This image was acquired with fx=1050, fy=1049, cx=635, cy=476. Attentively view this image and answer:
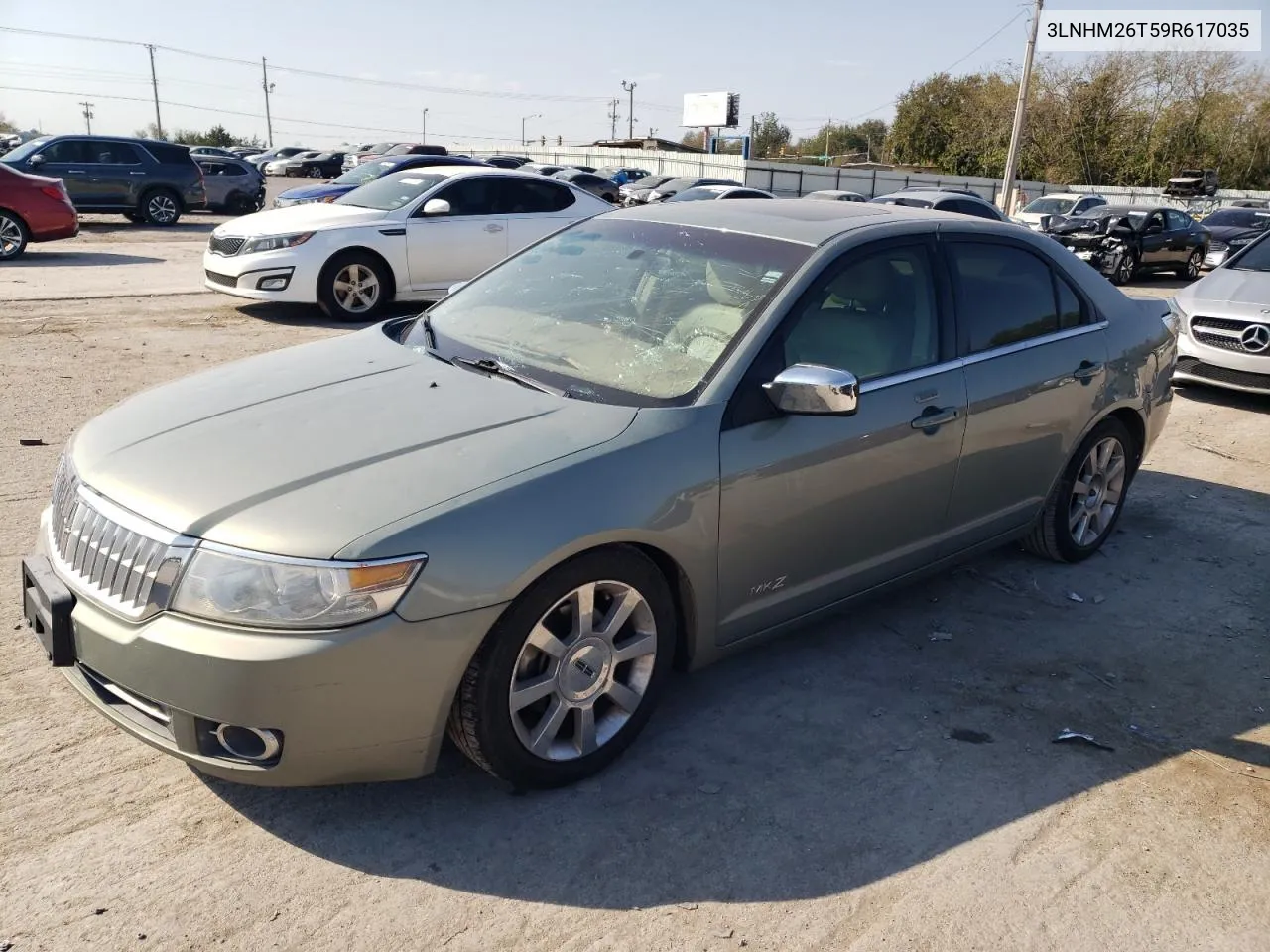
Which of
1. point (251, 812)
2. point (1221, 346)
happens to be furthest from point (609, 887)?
point (1221, 346)

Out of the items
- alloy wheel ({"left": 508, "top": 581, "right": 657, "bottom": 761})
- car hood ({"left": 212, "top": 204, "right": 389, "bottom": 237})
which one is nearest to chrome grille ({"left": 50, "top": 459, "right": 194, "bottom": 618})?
alloy wheel ({"left": 508, "top": 581, "right": 657, "bottom": 761})

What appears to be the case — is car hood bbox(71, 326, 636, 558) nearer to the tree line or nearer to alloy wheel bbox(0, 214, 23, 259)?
alloy wheel bbox(0, 214, 23, 259)

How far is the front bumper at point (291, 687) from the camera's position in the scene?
8.55 ft

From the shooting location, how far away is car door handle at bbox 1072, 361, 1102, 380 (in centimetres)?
474

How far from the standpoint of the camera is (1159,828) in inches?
125

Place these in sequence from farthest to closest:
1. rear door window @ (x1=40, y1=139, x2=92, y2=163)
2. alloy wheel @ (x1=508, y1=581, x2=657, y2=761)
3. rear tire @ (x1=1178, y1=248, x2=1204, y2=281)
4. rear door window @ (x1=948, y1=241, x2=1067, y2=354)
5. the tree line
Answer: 1. the tree line
2. rear tire @ (x1=1178, y1=248, x2=1204, y2=281)
3. rear door window @ (x1=40, y1=139, x2=92, y2=163)
4. rear door window @ (x1=948, y1=241, x2=1067, y2=354)
5. alloy wheel @ (x1=508, y1=581, x2=657, y2=761)

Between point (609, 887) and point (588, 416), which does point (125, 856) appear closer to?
point (609, 887)

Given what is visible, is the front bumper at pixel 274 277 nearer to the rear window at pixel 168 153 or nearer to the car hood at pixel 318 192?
the car hood at pixel 318 192

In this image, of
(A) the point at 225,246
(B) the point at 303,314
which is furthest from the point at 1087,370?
(A) the point at 225,246

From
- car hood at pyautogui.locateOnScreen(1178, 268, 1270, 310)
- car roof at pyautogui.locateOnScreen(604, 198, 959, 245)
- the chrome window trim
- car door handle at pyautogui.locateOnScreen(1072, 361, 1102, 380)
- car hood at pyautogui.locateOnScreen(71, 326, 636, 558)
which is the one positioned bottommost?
car hood at pyautogui.locateOnScreen(1178, 268, 1270, 310)

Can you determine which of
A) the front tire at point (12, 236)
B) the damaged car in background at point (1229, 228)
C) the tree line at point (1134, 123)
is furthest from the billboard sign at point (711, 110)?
the front tire at point (12, 236)

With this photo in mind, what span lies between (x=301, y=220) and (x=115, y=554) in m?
8.45

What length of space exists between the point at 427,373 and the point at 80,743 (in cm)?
162

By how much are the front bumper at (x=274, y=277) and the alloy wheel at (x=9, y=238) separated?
6158 millimetres
